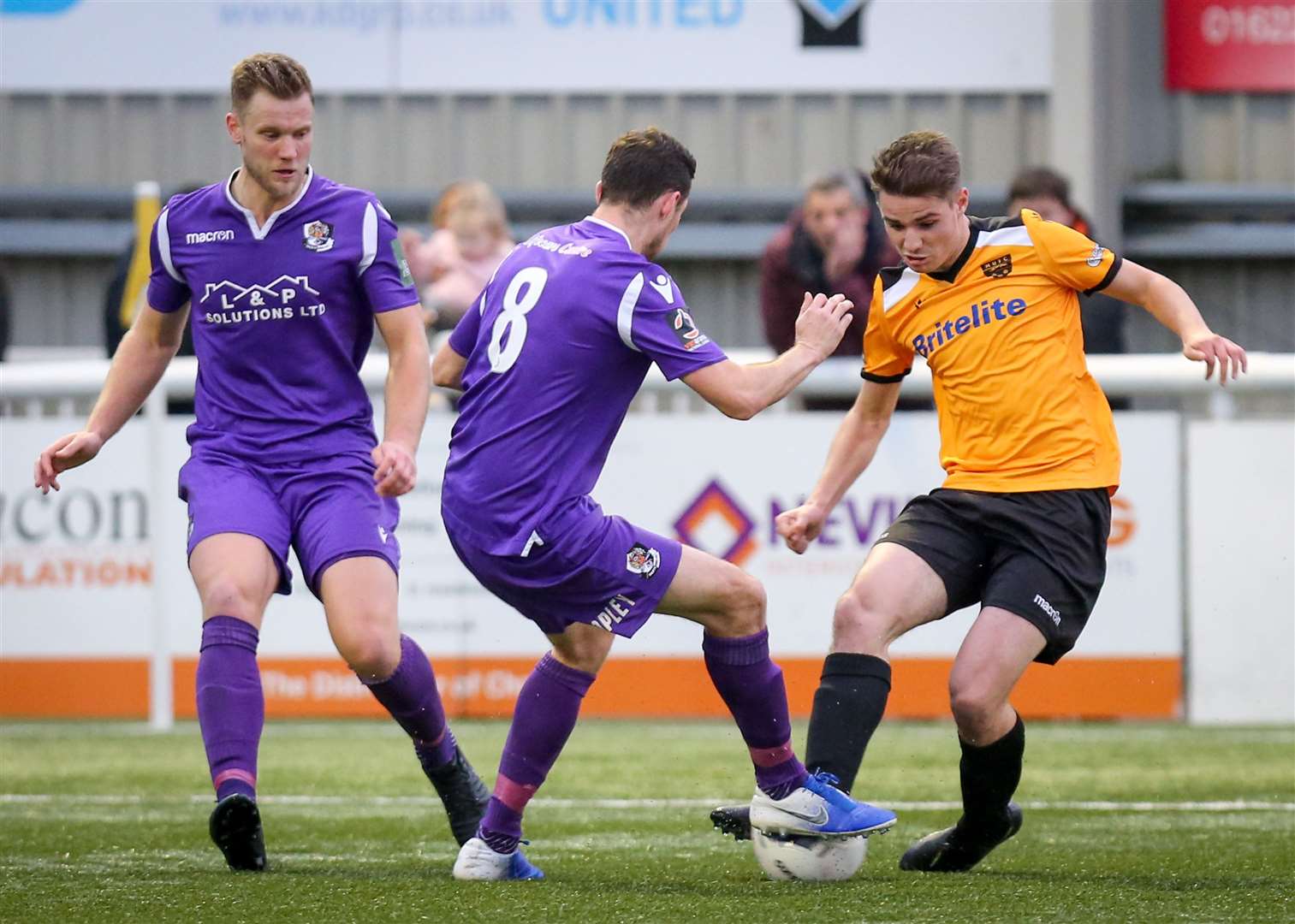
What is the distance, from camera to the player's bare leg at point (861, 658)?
16.1ft

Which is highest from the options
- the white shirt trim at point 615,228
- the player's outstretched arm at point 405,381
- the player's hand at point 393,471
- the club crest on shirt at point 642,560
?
the white shirt trim at point 615,228

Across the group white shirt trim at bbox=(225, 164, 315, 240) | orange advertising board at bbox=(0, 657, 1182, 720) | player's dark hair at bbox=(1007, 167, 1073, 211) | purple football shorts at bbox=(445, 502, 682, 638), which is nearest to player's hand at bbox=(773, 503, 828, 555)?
purple football shorts at bbox=(445, 502, 682, 638)

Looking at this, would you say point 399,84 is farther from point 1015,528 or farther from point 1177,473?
point 1015,528

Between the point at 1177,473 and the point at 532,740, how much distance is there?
4.09 m

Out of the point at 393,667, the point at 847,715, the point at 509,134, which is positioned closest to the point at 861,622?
the point at 847,715

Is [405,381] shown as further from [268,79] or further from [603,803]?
[603,803]

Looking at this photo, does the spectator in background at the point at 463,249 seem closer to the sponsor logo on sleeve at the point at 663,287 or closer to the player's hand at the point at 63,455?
the player's hand at the point at 63,455

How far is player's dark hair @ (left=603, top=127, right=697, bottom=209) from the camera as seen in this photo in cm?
497

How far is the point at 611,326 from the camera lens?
4.87 metres

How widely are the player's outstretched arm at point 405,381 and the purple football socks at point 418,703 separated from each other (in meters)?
0.48

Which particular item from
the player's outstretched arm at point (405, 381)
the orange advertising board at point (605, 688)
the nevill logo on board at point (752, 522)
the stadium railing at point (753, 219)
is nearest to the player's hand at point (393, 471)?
the player's outstretched arm at point (405, 381)

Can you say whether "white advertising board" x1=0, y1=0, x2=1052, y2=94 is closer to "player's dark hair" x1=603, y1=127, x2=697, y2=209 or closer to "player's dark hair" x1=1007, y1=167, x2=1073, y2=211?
"player's dark hair" x1=1007, y1=167, x2=1073, y2=211

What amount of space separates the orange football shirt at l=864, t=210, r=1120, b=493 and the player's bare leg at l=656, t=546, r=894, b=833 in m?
0.69

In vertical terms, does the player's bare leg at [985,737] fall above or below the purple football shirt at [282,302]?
below
